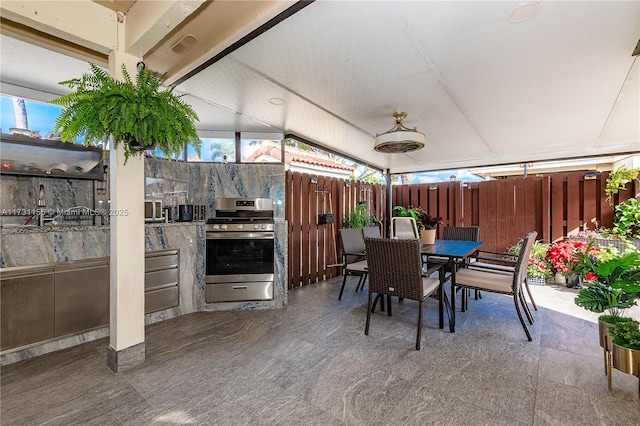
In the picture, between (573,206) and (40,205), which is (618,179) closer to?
(573,206)

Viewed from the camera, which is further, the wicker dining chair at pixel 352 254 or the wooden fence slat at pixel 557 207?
the wooden fence slat at pixel 557 207

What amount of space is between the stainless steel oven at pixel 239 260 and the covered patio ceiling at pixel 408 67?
142 centimetres

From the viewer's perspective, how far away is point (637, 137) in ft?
12.8

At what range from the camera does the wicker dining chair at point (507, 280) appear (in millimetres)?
2547

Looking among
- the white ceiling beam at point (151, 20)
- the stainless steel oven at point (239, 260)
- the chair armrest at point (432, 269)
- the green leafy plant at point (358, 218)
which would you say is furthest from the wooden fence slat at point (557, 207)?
the white ceiling beam at point (151, 20)

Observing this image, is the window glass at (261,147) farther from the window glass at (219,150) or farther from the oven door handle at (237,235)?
the oven door handle at (237,235)

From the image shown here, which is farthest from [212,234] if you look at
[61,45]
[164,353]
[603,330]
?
[603,330]

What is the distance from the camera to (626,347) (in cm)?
170

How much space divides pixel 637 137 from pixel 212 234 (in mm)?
6093

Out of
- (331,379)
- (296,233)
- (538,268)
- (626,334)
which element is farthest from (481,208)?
(331,379)

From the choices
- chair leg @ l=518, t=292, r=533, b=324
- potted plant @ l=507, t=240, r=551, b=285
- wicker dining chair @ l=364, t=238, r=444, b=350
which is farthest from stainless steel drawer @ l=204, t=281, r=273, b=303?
potted plant @ l=507, t=240, r=551, b=285

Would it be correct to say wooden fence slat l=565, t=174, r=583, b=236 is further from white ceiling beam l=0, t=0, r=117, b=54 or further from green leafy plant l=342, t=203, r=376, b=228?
white ceiling beam l=0, t=0, r=117, b=54

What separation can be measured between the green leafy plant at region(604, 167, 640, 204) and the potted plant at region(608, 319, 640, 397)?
3.79m

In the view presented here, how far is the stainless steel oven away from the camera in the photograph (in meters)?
3.21
